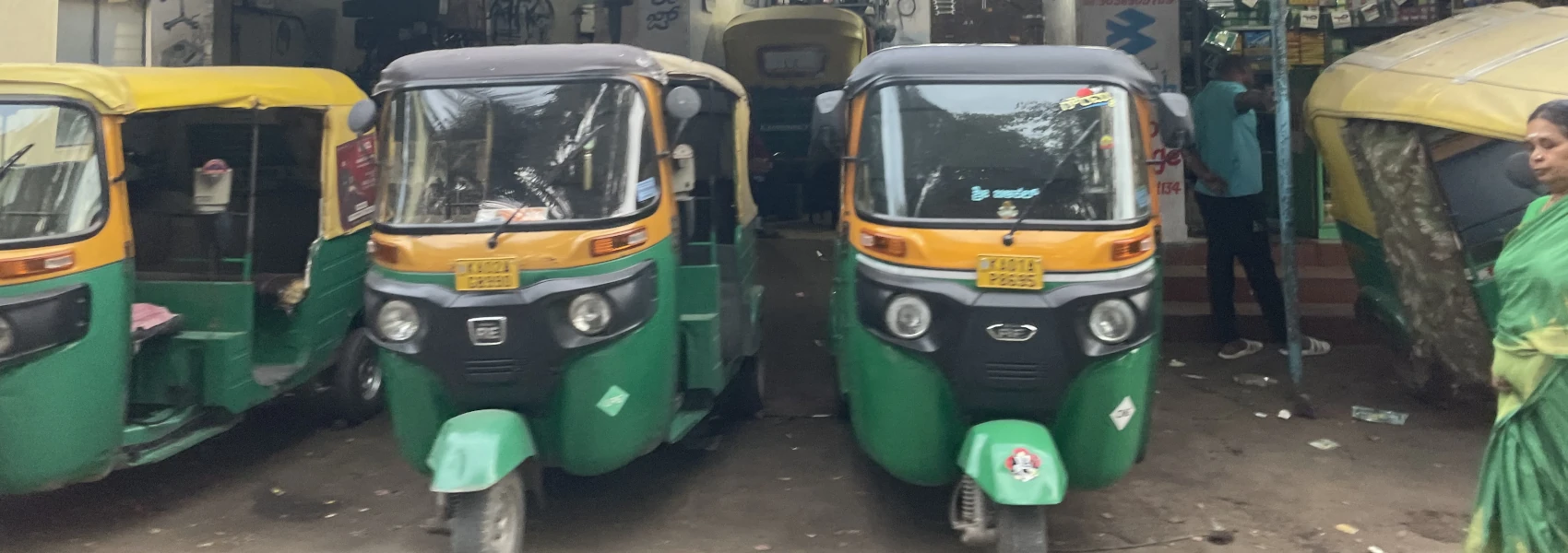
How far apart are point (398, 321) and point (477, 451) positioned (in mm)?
625

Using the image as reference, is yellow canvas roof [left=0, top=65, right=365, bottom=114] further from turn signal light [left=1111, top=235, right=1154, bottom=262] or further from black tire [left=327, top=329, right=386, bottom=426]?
turn signal light [left=1111, top=235, right=1154, bottom=262]

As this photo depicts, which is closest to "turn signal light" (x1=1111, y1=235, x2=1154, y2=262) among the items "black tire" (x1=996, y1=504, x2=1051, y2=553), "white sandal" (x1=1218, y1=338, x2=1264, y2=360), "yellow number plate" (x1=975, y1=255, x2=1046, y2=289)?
"yellow number plate" (x1=975, y1=255, x2=1046, y2=289)

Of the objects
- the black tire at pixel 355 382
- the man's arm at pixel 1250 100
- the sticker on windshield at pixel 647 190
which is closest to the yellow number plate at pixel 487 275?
the sticker on windshield at pixel 647 190

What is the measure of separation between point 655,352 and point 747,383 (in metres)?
1.85

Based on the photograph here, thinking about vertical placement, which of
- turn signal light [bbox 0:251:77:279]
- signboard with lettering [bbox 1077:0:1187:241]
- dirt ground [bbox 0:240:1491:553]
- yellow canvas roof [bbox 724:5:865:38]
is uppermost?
yellow canvas roof [bbox 724:5:865:38]

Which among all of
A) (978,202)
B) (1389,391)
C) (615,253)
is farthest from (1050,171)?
(1389,391)

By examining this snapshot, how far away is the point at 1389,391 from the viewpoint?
21.6ft

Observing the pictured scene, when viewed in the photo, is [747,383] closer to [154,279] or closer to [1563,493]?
A: [154,279]

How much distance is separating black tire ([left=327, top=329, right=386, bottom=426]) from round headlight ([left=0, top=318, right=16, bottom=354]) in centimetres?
213

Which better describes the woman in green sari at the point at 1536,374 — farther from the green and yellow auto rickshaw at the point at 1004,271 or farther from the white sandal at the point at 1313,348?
the white sandal at the point at 1313,348

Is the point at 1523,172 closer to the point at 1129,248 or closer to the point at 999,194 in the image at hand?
the point at 1129,248

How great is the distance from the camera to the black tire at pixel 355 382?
6.18 metres

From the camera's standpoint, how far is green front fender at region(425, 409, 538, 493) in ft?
12.4

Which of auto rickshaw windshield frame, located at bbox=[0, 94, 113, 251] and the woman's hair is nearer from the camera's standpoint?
the woman's hair
